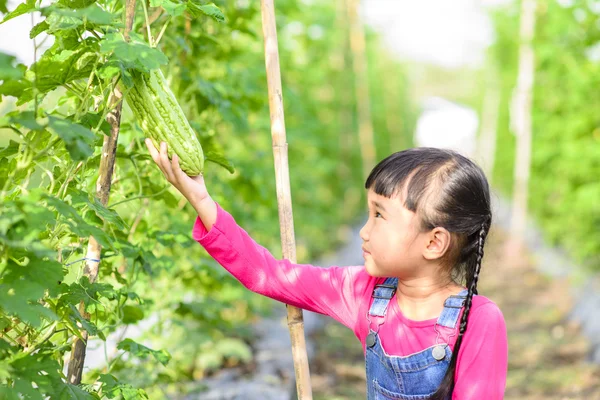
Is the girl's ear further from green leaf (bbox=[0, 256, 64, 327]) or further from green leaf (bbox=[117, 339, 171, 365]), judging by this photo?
green leaf (bbox=[0, 256, 64, 327])

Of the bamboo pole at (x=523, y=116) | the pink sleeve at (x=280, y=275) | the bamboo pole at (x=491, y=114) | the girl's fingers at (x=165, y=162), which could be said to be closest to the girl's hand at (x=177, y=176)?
the girl's fingers at (x=165, y=162)

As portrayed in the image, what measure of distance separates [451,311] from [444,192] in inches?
13.1

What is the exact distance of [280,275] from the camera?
7.19 feet

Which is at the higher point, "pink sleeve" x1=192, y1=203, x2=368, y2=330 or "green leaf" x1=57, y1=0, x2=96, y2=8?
"green leaf" x1=57, y1=0, x2=96, y2=8

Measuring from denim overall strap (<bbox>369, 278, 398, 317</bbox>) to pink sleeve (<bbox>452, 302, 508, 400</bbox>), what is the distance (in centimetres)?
27

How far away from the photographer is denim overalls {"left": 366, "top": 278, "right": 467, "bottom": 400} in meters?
2.03

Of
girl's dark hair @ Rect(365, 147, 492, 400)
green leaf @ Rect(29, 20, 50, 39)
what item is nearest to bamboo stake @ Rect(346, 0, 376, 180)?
girl's dark hair @ Rect(365, 147, 492, 400)

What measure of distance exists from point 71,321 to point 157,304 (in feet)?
5.28

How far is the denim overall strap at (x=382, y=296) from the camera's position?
217cm

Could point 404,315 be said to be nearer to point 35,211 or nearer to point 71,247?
point 71,247

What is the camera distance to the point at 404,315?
2129 millimetres

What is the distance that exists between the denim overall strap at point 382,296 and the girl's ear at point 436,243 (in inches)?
7.8

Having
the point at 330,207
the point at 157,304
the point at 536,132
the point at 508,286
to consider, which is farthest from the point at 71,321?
the point at 536,132

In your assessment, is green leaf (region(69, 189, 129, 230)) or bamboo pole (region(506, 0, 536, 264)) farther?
bamboo pole (region(506, 0, 536, 264))
